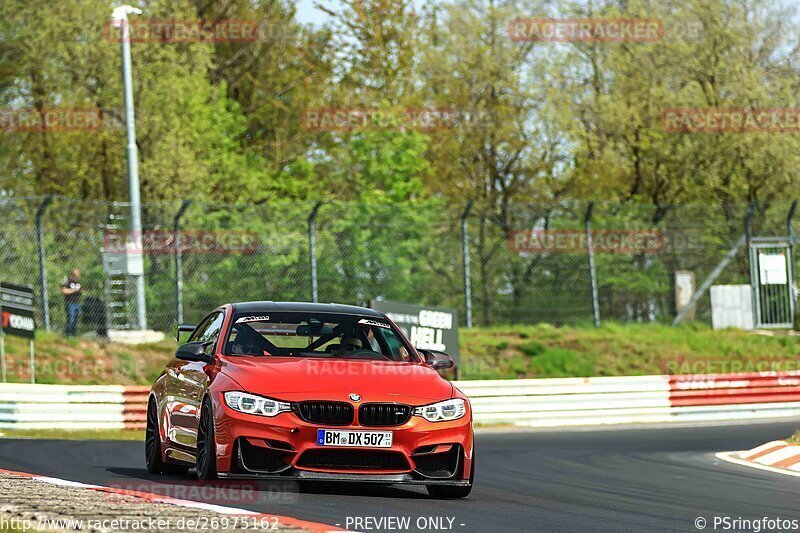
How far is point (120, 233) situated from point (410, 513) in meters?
17.8

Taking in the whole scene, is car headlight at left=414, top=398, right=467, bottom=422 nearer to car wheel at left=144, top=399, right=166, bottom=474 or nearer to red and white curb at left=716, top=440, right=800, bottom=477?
car wheel at left=144, top=399, right=166, bottom=474

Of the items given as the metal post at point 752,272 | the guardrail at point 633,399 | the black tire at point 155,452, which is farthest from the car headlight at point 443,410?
the metal post at point 752,272

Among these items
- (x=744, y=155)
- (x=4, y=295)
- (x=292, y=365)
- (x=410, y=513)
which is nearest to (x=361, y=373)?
(x=292, y=365)

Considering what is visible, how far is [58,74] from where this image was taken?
3347 centimetres

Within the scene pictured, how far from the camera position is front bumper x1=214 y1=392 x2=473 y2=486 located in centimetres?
923

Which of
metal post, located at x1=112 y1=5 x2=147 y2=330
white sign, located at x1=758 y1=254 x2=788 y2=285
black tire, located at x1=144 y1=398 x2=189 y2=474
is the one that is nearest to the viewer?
black tire, located at x1=144 y1=398 x2=189 y2=474

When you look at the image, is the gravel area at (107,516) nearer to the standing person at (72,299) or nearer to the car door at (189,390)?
the car door at (189,390)

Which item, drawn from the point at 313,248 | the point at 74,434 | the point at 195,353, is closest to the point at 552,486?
the point at 195,353

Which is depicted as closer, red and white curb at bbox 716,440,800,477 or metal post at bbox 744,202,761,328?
red and white curb at bbox 716,440,800,477

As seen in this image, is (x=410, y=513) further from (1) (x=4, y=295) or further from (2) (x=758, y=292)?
(2) (x=758, y=292)

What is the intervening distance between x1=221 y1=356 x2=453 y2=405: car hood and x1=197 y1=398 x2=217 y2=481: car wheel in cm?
32

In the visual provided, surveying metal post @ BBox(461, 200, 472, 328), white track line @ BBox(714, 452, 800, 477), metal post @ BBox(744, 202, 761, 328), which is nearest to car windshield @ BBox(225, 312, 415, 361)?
white track line @ BBox(714, 452, 800, 477)

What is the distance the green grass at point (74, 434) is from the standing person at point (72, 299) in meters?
5.30

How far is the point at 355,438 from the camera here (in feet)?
30.5
